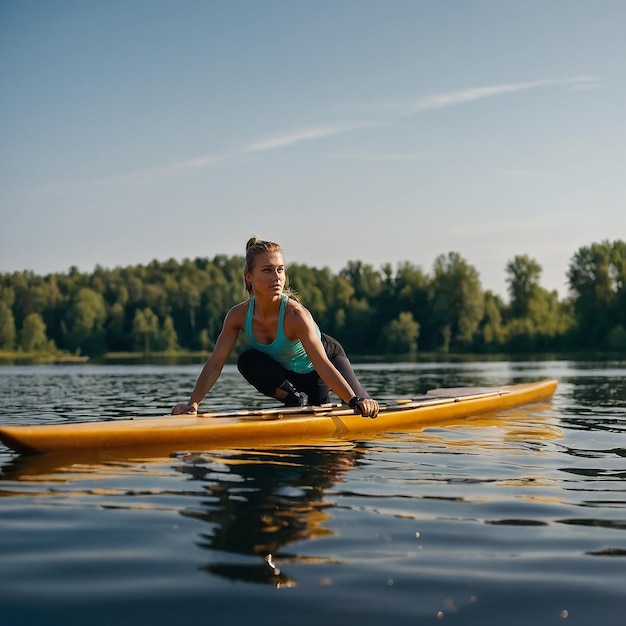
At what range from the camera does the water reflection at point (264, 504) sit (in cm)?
302

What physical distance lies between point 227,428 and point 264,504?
6.98 feet

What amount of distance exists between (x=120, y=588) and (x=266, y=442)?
355cm

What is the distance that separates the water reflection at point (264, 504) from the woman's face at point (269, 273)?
46.5 inches

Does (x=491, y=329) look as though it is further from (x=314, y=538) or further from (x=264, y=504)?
(x=314, y=538)

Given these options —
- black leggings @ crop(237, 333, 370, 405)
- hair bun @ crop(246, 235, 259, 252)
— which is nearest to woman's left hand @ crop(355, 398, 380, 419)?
black leggings @ crop(237, 333, 370, 405)

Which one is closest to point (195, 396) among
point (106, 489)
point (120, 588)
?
point (106, 489)

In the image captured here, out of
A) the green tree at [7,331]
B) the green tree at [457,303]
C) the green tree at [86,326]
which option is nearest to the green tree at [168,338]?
the green tree at [86,326]

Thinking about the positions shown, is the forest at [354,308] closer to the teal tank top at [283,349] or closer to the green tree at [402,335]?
the green tree at [402,335]

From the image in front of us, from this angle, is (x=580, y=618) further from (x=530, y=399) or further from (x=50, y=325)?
(x=50, y=325)

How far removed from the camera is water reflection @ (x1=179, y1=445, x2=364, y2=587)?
302 centimetres

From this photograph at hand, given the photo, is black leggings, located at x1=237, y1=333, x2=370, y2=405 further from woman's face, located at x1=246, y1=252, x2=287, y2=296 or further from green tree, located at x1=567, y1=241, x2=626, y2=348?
green tree, located at x1=567, y1=241, x2=626, y2=348

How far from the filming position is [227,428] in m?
6.06

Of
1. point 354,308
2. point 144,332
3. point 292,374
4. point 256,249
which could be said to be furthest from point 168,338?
point 256,249

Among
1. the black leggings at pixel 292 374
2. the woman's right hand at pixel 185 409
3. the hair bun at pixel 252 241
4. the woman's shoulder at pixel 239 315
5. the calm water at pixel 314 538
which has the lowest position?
the calm water at pixel 314 538
